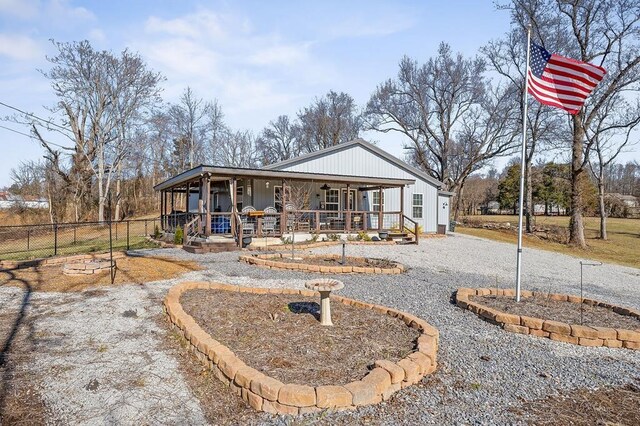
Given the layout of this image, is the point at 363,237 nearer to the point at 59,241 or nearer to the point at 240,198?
the point at 240,198

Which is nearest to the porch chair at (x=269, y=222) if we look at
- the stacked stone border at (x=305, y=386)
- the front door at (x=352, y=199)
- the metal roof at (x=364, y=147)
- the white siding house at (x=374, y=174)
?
the white siding house at (x=374, y=174)

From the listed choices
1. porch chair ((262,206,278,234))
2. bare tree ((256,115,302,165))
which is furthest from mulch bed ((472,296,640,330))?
bare tree ((256,115,302,165))

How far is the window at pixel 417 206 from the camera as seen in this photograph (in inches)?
789

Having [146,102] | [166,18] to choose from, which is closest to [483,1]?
[166,18]

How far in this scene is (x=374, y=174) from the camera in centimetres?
1906

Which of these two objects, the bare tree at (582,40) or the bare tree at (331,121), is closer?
the bare tree at (582,40)

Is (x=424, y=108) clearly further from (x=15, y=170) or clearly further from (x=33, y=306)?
(x=15, y=170)

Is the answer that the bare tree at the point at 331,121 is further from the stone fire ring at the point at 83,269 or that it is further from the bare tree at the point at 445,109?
the stone fire ring at the point at 83,269

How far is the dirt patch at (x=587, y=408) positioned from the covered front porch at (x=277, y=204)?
8.25 metres

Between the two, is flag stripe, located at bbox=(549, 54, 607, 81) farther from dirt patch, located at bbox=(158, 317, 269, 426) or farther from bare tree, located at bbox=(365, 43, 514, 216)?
bare tree, located at bbox=(365, 43, 514, 216)

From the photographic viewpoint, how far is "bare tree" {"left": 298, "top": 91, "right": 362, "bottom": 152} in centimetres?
3925

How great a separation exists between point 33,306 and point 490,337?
250 inches

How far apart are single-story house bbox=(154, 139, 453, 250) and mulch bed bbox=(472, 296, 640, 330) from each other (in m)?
8.07

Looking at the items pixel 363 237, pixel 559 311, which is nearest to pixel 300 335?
pixel 559 311
